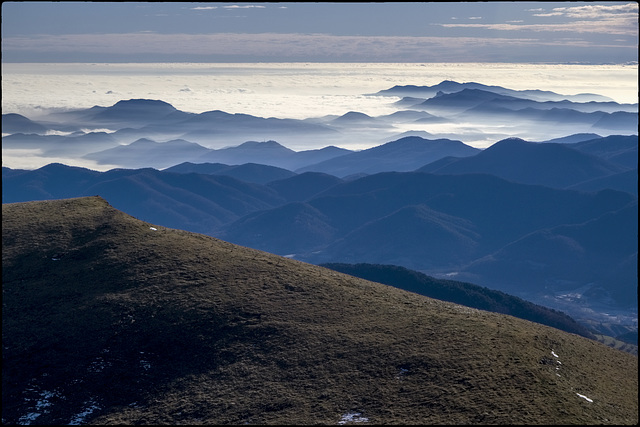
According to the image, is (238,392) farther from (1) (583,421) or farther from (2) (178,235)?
(2) (178,235)

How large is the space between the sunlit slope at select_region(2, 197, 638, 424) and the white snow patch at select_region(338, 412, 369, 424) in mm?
194

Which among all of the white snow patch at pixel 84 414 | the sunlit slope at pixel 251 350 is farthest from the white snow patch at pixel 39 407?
the white snow patch at pixel 84 414

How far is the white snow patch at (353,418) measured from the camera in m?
49.0

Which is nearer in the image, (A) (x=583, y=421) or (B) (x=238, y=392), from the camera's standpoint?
(A) (x=583, y=421)

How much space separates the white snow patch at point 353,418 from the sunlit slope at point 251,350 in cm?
19

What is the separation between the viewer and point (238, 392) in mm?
54906

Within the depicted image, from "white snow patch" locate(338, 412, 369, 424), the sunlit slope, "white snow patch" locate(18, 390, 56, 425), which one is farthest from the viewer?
"white snow patch" locate(18, 390, 56, 425)

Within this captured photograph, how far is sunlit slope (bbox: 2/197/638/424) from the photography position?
169 feet

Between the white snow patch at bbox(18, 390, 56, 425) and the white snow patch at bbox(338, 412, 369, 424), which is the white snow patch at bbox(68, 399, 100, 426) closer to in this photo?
the white snow patch at bbox(18, 390, 56, 425)

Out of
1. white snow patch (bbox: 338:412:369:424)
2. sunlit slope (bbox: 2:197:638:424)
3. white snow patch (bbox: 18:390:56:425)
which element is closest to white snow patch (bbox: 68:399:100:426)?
sunlit slope (bbox: 2:197:638:424)

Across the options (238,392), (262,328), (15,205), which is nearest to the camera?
(238,392)

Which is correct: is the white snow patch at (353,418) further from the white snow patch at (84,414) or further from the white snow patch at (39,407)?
the white snow patch at (39,407)

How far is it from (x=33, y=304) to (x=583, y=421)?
161 ft

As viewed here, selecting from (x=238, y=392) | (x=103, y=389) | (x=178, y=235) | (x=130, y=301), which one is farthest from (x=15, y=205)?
(x=238, y=392)
